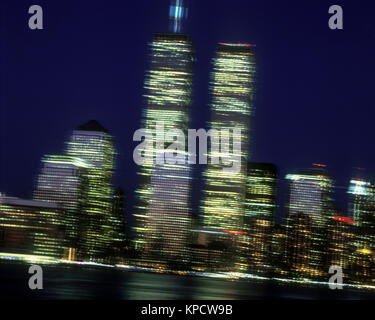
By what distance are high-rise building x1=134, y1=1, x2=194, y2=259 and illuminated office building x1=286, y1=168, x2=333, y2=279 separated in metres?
10.8

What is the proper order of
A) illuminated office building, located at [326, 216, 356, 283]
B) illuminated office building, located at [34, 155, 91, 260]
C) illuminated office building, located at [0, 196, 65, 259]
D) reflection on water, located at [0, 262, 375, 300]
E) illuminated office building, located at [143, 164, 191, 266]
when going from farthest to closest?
illuminated office building, located at [143, 164, 191, 266] < illuminated office building, located at [34, 155, 91, 260] < illuminated office building, located at [326, 216, 356, 283] < illuminated office building, located at [0, 196, 65, 259] < reflection on water, located at [0, 262, 375, 300]

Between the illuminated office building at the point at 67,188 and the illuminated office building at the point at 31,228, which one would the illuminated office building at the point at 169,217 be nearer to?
the illuminated office building at the point at 67,188

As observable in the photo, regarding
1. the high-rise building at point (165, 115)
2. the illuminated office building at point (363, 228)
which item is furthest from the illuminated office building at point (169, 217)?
the illuminated office building at point (363, 228)

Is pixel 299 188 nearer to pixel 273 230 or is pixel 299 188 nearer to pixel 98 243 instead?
pixel 273 230

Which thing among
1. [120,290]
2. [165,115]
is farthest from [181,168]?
[120,290]

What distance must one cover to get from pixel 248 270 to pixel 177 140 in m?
16.6

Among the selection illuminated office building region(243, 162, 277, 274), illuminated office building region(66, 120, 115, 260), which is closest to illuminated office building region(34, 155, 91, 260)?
illuminated office building region(66, 120, 115, 260)

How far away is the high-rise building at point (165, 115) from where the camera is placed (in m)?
46.6

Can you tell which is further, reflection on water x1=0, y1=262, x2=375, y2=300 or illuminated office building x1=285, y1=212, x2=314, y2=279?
illuminated office building x1=285, y1=212, x2=314, y2=279

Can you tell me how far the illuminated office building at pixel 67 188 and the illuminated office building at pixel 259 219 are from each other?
1384 centimetres

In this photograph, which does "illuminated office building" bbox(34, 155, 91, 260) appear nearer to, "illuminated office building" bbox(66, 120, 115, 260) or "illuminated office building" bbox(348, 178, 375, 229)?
"illuminated office building" bbox(66, 120, 115, 260)

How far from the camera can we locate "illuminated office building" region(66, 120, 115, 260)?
40844 mm

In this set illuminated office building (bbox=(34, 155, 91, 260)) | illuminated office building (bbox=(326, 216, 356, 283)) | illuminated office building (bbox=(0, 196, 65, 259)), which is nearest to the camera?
illuminated office building (bbox=(0, 196, 65, 259))

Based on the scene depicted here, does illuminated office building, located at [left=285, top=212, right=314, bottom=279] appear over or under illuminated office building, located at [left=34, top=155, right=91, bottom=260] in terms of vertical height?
under
